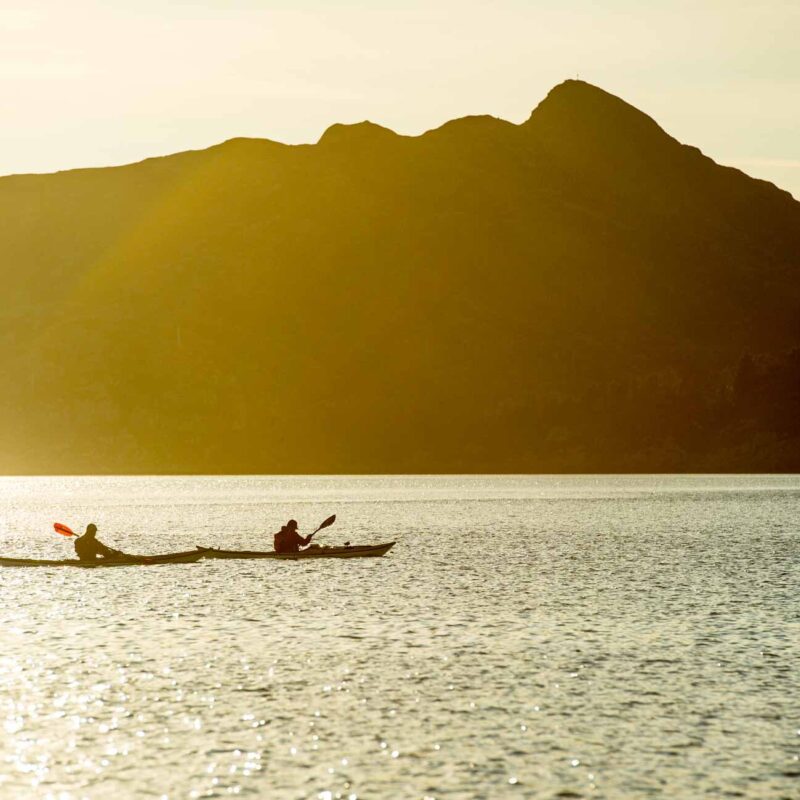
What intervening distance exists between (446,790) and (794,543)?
8154 centimetres

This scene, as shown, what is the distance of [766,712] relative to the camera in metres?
32.8

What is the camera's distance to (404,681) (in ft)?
122

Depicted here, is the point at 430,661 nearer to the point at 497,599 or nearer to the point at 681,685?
the point at 681,685

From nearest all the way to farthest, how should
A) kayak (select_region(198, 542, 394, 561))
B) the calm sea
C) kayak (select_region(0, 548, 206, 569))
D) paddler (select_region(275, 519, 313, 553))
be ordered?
the calm sea, kayak (select_region(0, 548, 206, 569)), kayak (select_region(198, 542, 394, 561)), paddler (select_region(275, 519, 313, 553))

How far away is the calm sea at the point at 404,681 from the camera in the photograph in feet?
87.3

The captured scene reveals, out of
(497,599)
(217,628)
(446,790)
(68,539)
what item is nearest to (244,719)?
(446,790)

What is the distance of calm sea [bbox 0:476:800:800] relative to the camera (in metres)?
26.6

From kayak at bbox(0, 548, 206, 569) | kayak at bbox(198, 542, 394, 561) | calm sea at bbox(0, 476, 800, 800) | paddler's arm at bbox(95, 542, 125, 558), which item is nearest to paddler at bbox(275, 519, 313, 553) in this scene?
kayak at bbox(198, 542, 394, 561)

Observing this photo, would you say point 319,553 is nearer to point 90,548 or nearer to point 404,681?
point 90,548

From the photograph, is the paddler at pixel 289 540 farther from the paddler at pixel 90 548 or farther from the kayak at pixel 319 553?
the paddler at pixel 90 548

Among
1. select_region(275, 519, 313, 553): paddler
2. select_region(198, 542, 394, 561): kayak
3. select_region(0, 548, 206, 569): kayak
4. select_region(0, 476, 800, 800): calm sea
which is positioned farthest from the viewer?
select_region(275, 519, 313, 553): paddler

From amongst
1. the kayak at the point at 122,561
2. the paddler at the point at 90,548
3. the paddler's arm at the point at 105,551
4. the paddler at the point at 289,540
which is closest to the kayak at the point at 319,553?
the paddler at the point at 289,540

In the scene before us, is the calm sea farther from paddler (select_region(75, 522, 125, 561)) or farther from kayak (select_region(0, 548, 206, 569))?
paddler (select_region(75, 522, 125, 561))

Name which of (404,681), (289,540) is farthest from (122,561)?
(404,681)
